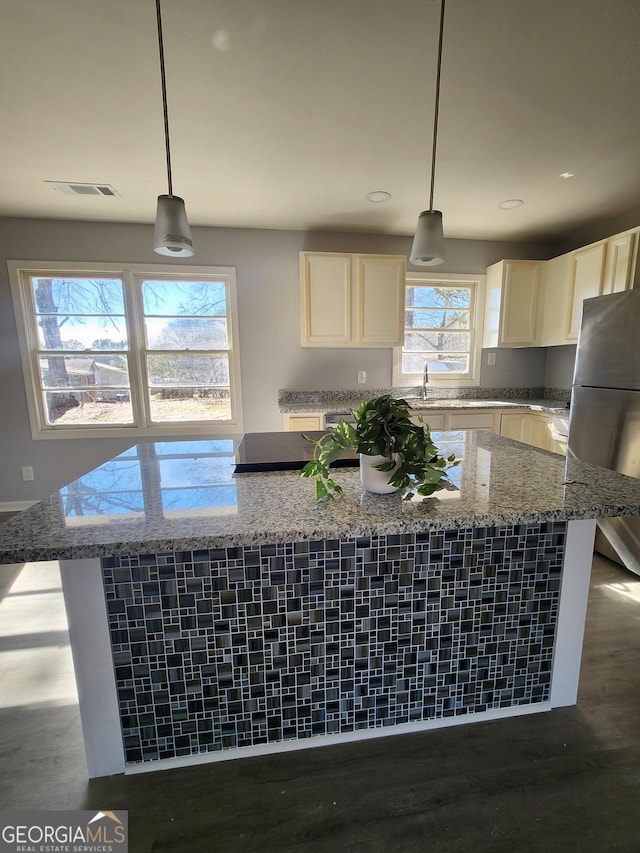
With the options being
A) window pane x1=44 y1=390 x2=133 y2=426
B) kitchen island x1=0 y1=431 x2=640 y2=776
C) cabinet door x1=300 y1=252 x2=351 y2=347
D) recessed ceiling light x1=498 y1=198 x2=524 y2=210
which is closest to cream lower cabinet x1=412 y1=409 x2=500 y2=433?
cabinet door x1=300 y1=252 x2=351 y2=347

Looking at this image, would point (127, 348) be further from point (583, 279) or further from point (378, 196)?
point (583, 279)

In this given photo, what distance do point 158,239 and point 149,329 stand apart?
86.6 inches

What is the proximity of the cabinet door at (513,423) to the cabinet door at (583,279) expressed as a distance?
0.78 m

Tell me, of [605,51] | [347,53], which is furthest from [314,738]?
[605,51]

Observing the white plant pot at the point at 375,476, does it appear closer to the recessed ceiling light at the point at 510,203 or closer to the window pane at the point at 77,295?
the recessed ceiling light at the point at 510,203

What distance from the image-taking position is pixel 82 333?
338 centimetres

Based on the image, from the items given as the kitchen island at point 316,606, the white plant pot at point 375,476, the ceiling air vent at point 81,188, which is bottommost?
the kitchen island at point 316,606

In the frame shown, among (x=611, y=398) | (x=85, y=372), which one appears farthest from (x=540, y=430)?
(x=85, y=372)

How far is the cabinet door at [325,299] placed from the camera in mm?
3238

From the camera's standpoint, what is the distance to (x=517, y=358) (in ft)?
13.1

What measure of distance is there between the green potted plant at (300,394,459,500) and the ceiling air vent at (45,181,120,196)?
8.94 feet

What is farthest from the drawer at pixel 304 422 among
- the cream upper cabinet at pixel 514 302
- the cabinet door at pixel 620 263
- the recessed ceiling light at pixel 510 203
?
the cabinet door at pixel 620 263

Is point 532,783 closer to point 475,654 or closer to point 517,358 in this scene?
point 475,654

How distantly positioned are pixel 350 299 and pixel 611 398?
2098 mm
